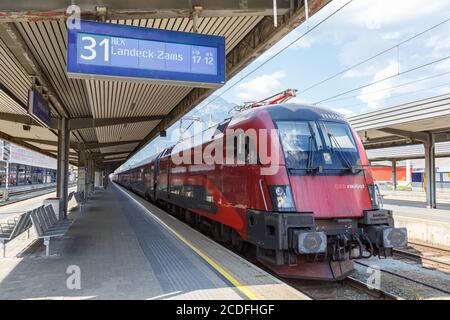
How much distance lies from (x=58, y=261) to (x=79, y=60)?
3.87 meters

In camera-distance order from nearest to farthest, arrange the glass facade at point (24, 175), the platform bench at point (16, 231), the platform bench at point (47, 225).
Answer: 1. the platform bench at point (16, 231)
2. the platform bench at point (47, 225)
3. the glass facade at point (24, 175)

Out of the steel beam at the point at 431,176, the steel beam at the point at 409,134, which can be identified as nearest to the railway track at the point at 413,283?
the steel beam at the point at 409,134

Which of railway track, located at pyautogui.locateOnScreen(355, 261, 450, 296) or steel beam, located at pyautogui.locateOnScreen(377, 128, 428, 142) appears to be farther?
steel beam, located at pyautogui.locateOnScreen(377, 128, 428, 142)

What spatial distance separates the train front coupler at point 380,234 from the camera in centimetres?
626

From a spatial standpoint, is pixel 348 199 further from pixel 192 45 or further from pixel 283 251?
pixel 192 45

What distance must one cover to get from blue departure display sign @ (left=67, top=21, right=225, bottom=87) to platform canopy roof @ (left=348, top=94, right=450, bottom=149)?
11.7 meters

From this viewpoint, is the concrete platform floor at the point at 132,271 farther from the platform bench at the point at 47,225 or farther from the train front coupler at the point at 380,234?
A: the train front coupler at the point at 380,234

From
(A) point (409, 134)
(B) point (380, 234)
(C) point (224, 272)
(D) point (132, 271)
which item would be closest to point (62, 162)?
(D) point (132, 271)

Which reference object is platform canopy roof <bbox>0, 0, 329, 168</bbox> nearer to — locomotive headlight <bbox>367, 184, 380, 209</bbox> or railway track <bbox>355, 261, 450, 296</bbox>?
locomotive headlight <bbox>367, 184, 380, 209</bbox>

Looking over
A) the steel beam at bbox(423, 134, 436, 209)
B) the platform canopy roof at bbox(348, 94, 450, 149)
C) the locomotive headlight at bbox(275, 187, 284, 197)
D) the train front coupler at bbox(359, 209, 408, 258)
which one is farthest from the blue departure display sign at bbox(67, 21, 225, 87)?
the steel beam at bbox(423, 134, 436, 209)

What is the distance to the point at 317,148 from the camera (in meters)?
6.76

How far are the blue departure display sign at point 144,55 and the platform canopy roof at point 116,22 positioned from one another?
0.69 meters

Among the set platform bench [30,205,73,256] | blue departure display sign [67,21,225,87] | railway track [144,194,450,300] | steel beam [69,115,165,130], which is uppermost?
steel beam [69,115,165,130]

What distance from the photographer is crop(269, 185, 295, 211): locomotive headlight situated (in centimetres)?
618
